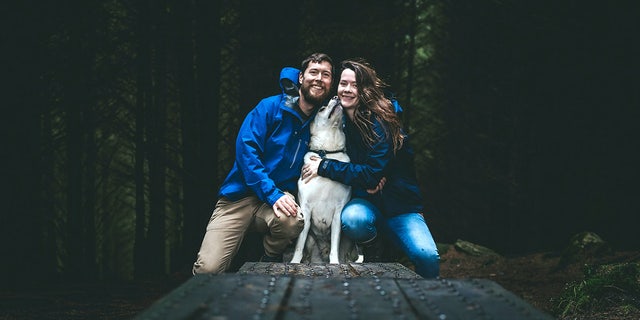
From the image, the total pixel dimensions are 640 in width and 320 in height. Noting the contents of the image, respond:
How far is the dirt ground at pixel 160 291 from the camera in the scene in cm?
789

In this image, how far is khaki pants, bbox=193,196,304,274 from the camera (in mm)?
5453

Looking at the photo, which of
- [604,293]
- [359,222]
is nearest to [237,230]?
[359,222]

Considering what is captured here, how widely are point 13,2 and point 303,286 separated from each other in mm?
9053

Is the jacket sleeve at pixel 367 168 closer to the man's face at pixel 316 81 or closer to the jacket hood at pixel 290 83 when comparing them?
the man's face at pixel 316 81

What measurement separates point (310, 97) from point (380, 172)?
0.92 metres

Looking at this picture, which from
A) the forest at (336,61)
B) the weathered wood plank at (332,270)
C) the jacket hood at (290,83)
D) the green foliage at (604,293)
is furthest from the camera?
the forest at (336,61)

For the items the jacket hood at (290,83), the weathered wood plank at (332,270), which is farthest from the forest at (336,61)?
the weathered wood plank at (332,270)

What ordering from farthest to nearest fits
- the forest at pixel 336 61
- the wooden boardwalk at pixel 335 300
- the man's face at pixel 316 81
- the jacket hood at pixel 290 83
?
1. the forest at pixel 336 61
2. the jacket hood at pixel 290 83
3. the man's face at pixel 316 81
4. the wooden boardwalk at pixel 335 300

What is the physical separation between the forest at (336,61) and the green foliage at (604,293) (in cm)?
393

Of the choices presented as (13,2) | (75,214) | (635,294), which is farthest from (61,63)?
(635,294)

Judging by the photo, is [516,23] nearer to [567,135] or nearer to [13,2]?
[567,135]

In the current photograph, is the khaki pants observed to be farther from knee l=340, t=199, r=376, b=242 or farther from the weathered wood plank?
the weathered wood plank

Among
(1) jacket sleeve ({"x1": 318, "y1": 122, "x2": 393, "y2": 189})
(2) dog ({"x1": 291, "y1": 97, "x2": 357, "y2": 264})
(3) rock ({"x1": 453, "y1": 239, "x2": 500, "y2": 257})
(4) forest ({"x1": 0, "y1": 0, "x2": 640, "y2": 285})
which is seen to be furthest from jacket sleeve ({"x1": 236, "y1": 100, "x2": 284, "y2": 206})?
(3) rock ({"x1": 453, "y1": 239, "x2": 500, "y2": 257})

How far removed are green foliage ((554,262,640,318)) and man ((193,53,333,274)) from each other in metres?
3.16
